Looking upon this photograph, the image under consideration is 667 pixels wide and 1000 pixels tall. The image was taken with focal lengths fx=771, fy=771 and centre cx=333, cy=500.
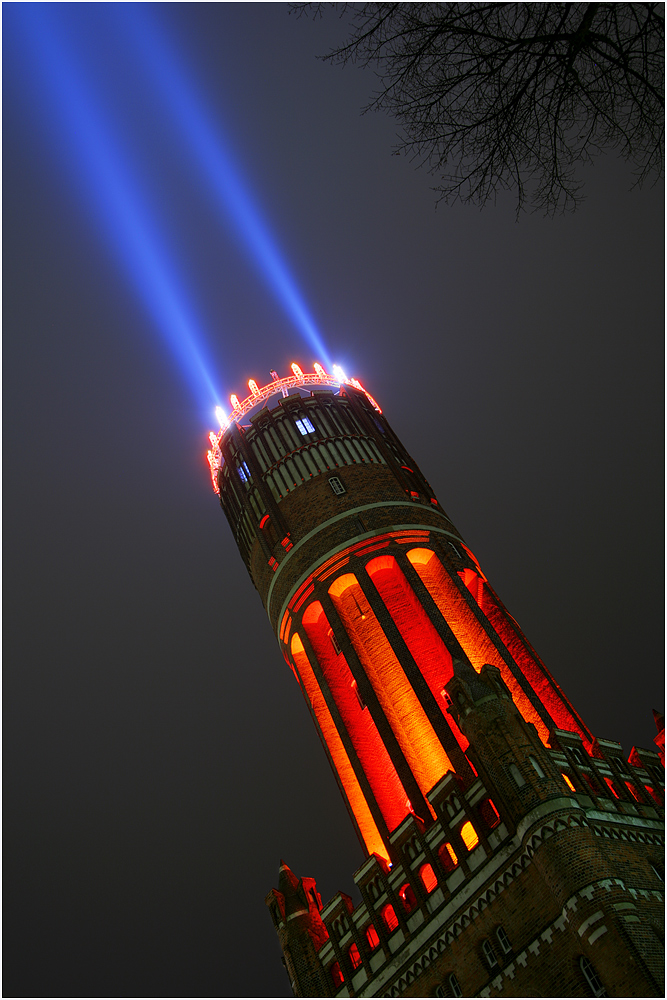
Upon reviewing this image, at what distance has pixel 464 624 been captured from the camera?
1093 inches

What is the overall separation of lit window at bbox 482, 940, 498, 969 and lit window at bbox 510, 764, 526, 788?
3.81 meters

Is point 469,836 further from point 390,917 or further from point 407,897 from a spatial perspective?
point 390,917

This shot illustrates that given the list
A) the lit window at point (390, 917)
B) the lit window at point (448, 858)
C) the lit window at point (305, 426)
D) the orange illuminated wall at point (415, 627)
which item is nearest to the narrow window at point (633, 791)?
the orange illuminated wall at point (415, 627)

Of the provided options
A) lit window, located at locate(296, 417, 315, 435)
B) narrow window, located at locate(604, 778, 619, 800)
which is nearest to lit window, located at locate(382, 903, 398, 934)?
narrow window, located at locate(604, 778, 619, 800)

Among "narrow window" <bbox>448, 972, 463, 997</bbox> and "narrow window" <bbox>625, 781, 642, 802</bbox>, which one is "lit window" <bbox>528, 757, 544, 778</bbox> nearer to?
"narrow window" <bbox>625, 781, 642, 802</bbox>

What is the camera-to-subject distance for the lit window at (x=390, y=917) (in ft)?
71.2

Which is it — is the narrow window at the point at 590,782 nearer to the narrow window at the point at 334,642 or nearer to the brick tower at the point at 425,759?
the brick tower at the point at 425,759

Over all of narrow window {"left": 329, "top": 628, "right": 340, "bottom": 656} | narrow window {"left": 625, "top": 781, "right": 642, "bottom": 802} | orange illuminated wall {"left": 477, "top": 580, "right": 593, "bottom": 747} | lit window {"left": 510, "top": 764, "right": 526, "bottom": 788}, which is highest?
narrow window {"left": 329, "top": 628, "right": 340, "bottom": 656}

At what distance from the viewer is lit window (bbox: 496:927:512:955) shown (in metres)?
18.6

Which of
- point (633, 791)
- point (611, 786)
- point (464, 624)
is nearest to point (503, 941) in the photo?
point (611, 786)

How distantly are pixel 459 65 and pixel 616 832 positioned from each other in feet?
60.6

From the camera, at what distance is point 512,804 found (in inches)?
787

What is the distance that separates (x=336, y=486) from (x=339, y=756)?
11.0m

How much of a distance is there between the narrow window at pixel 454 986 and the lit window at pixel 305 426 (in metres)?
22.9
